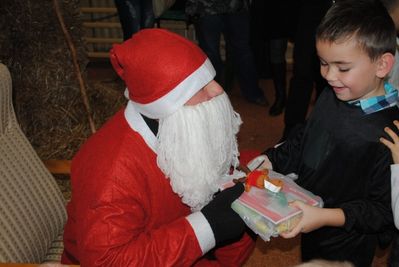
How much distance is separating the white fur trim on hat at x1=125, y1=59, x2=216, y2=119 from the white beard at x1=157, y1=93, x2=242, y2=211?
0.02 m

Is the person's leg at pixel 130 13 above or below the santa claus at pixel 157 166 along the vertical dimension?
below

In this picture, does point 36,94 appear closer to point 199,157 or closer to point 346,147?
point 199,157

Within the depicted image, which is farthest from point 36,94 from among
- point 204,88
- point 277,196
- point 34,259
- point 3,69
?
point 277,196

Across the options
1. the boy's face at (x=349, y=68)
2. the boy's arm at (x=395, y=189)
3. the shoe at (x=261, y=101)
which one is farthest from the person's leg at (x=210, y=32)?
the boy's arm at (x=395, y=189)

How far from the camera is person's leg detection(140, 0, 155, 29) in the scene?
384 cm

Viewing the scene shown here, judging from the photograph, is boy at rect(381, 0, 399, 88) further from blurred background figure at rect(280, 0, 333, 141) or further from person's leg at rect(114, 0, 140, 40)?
person's leg at rect(114, 0, 140, 40)

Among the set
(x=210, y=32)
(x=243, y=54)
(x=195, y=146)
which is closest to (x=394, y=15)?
(x=195, y=146)

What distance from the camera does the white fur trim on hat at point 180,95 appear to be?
1260 millimetres

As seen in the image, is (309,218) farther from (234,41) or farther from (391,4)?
(234,41)

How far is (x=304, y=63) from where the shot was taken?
3.02 meters

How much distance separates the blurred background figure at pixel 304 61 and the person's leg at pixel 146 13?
1.41 m

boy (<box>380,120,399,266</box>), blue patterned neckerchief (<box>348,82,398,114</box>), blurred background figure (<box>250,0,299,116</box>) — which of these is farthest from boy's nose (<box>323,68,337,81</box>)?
blurred background figure (<box>250,0,299,116</box>)

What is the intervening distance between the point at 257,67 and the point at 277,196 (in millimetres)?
3135

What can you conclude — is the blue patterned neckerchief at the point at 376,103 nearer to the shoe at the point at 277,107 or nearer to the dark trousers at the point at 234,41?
the dark trousers at the point at 234,41
